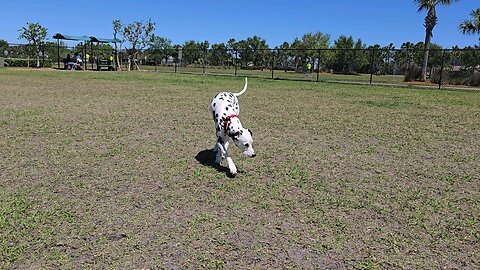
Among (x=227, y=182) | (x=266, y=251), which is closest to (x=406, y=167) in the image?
(x=227, y=182)

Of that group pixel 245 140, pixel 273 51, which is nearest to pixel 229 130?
pixel 245 140

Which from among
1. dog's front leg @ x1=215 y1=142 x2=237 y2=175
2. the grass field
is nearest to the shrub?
the grass field

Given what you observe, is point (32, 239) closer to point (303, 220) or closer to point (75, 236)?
point (75, 236)

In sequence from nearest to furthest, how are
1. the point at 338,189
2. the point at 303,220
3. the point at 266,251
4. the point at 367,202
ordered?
the point at 266,251 < the point at 303,220 < the point at 367,202 < the point at 338,189

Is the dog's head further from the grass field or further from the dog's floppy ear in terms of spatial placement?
the grass field

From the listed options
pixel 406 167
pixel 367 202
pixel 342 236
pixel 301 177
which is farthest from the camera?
pixel 406 167

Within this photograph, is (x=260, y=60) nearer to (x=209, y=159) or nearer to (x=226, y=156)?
(x=209, y=159)

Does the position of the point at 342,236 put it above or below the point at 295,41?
below

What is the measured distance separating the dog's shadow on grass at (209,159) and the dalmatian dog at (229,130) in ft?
0.30

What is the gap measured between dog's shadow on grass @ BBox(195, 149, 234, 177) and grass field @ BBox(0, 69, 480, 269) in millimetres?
53

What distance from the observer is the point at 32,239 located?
Result: 323 cm

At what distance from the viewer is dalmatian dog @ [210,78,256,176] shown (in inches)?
192

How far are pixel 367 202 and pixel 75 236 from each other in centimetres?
289

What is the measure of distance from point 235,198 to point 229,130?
38.6 inches
